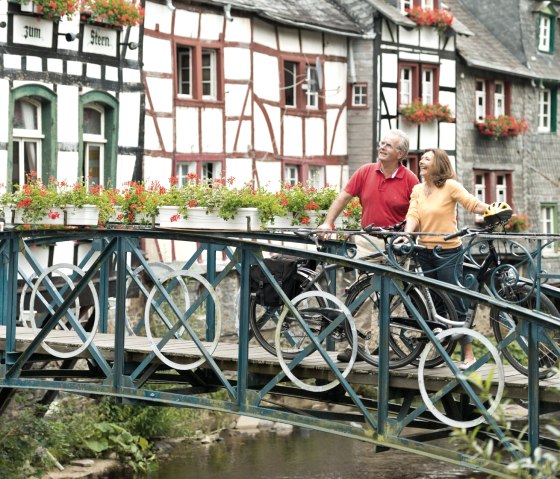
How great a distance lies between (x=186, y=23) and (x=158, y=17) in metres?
0.90

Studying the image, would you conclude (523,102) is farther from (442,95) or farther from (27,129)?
(27,129)

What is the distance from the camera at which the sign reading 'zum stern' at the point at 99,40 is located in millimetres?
22438

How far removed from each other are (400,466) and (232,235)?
9.42 meters

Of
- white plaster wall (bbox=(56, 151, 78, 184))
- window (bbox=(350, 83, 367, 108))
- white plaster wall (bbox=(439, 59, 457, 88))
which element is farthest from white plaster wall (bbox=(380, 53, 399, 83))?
white plaster wall (bbox=(56, 151, 78, 184))

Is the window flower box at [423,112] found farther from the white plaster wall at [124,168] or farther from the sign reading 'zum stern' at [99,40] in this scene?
the sign reading 'zum stern' at [99,40]

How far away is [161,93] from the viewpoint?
24.7 m

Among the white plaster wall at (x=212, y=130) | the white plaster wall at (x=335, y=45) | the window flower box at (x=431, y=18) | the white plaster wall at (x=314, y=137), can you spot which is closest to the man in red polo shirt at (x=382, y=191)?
the white plaster wall at (x=212, y=130)

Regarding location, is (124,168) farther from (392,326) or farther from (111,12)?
(392,326)

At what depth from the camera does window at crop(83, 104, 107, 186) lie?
23.0 m

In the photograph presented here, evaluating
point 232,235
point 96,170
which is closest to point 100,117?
point 96,170

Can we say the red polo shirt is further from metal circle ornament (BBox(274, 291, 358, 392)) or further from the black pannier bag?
metal circle ornament (BBox(274, 291, 358, 392))

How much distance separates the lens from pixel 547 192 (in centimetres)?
3703

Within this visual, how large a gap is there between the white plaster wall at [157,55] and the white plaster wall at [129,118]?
25.9 inches

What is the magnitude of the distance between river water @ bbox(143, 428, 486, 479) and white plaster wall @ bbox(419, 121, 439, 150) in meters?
10.0
